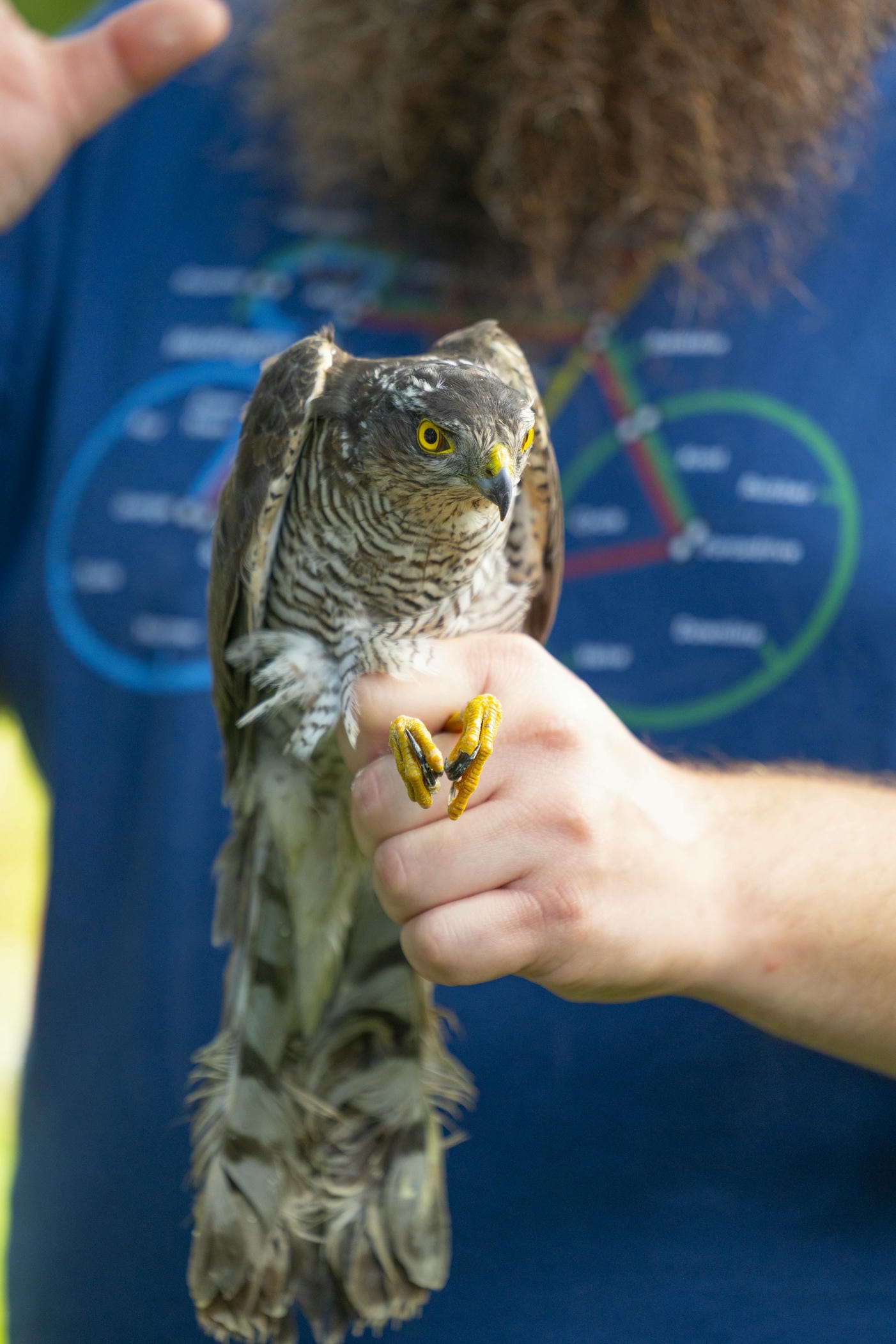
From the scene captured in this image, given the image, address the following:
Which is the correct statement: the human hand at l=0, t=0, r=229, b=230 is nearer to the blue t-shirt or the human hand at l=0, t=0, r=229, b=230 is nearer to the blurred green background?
the blue t-shirt

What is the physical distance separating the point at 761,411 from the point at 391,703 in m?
1.16

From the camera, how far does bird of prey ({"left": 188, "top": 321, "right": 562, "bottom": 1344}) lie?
58.8 inches

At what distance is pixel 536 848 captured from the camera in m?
1.34

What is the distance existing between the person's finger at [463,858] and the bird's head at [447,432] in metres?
0.37

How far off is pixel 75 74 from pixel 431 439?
50.3 inches

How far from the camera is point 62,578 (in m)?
2.37

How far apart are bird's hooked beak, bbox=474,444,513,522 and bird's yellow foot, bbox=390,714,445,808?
280 millimetres

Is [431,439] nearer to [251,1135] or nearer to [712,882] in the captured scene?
[712,882]

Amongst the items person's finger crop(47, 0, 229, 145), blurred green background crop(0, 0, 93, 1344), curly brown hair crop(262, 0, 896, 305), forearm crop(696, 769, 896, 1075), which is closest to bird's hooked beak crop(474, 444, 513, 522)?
forearm crop(696, 769, 896, 1075)

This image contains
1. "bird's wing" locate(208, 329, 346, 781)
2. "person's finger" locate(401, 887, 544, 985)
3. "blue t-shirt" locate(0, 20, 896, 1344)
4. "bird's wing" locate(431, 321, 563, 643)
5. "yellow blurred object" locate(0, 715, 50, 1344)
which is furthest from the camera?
"yellow blurred object" locate(0, 715, 50, 1344)

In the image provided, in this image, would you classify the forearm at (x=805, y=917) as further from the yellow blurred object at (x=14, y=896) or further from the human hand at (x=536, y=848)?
the yellow blurred object at (x=14, y=896)

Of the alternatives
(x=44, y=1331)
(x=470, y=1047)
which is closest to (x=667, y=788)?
(x=470, y=1047)

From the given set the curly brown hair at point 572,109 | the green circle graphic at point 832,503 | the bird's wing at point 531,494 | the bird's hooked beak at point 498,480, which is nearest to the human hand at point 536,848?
the bird's hooked beak at point 498,480

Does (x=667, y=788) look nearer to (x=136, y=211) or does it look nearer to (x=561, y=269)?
(x=561, y=269)
